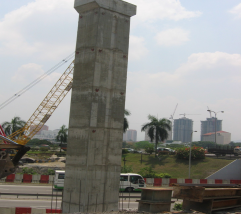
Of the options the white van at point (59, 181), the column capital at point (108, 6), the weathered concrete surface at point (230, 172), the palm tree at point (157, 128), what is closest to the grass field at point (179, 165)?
the weathered concrete surface at point (230, 172)

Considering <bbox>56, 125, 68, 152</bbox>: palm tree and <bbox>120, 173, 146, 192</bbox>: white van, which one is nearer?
<bbox>120, 173, 146, 192</bbox>: white van

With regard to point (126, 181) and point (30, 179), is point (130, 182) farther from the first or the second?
point (30, 179)

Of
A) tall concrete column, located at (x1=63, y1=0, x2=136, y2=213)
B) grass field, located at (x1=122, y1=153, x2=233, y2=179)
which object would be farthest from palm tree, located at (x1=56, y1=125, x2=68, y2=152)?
tall concrete column, located at (x1=63, y1=0, x2=136, y2=213)

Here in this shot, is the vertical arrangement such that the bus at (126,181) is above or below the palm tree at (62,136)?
below

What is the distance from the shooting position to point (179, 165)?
47.6 m

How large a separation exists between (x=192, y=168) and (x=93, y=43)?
33.3m

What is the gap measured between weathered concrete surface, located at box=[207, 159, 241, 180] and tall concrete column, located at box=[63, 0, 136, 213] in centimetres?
2718

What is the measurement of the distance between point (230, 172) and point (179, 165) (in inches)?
329

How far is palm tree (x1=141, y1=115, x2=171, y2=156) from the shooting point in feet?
195

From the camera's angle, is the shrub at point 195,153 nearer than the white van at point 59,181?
No

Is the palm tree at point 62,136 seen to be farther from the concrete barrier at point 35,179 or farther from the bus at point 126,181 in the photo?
the bus at point 126,181

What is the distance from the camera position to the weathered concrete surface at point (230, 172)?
41703 mm

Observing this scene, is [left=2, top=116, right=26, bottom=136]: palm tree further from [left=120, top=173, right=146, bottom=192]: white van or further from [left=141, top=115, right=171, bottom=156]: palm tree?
[left=120, top=173, right=146, bottom=192]: white van

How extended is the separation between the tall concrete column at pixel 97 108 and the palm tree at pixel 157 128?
134ft
